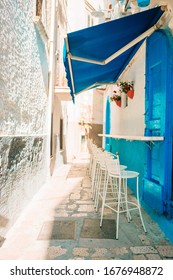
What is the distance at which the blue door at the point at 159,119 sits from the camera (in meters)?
3.48

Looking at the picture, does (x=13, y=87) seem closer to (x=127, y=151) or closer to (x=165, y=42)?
(x=165, y=42)

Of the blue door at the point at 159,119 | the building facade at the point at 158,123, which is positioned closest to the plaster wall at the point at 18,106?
the building facade at the point at 158,123

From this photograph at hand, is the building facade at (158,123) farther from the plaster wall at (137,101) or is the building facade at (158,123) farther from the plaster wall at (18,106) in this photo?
the plaster wall at (18,106)

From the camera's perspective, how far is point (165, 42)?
351 cm

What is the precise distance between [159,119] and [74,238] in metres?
2.52

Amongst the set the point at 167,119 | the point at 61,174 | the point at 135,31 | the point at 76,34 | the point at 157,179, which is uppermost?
the point at 135,31

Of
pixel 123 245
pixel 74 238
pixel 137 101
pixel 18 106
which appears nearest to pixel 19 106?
pixel 18 106

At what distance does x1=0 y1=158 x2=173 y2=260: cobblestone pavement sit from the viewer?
9.30ft

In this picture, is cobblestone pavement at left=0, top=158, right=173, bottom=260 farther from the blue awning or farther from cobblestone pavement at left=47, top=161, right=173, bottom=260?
the blue awning

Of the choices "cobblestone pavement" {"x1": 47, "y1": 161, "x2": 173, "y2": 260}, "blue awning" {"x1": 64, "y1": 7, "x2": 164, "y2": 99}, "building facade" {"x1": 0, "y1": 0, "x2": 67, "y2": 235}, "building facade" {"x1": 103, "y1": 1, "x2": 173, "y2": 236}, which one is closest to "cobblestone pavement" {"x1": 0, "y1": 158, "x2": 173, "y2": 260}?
"cobblestone pavement" {"x1": 47, "y1": 161, "x2": 173, "y2": 260}

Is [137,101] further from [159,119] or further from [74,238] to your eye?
[74,238]

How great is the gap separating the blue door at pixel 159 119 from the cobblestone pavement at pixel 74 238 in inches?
23.0
